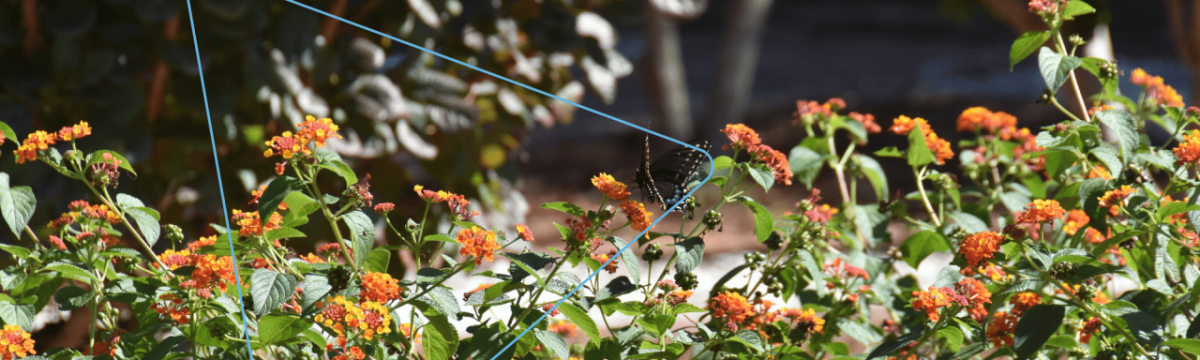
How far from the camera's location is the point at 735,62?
16.7 ft

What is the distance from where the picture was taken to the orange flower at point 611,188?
29.1 inches

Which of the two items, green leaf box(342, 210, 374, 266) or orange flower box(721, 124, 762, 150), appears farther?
orange flower box(721, 124, 762, 150)

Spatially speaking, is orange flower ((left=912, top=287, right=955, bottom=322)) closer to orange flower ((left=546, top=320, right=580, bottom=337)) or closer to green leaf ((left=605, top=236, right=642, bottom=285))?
green leaf ((left=605, top=236, right=642, bottom=285))

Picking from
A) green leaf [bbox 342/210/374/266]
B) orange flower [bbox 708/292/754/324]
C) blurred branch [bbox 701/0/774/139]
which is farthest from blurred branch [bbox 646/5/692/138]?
green leaf [bbox 342/210/374/266]

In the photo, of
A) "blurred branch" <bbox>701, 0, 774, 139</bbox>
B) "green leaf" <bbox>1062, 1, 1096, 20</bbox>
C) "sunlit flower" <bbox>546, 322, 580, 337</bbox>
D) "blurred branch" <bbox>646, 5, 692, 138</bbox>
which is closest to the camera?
"green leaf" <bbox>1062, 1, 1096, 20</bbox>

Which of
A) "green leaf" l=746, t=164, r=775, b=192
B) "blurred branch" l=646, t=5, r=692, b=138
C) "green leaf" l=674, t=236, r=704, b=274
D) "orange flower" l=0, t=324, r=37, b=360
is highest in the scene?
"green leaf" l=746, t=164, r=775, b=192

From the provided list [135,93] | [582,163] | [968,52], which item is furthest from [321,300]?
[968,52]

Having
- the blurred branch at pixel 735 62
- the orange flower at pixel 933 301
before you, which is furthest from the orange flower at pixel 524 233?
the blurred branch at pixel 735 62

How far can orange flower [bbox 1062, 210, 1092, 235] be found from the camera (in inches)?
37.6

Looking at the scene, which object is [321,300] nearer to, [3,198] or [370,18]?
[3,198]

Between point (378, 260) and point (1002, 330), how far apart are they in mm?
608

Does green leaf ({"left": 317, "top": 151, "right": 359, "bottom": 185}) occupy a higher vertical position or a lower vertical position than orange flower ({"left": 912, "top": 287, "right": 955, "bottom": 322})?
higher

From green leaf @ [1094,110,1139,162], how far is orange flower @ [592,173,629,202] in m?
0.50

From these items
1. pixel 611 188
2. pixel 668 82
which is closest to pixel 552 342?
pixel 611 188
